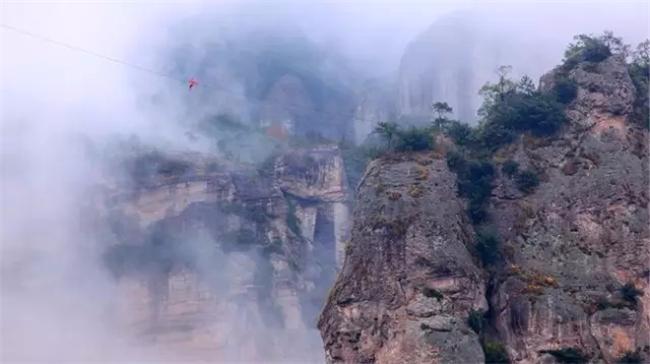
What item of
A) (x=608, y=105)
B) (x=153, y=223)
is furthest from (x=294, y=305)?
(x=608, y=105)

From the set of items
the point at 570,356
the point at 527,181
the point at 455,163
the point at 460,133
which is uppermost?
the point at 460,133

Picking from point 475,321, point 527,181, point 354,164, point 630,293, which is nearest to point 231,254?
point 354,164

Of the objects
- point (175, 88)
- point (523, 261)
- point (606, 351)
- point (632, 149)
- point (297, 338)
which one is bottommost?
point (297, 338)

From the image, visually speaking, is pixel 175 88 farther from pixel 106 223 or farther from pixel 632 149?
pixel 632 149

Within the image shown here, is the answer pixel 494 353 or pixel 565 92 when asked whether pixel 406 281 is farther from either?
pixel 565 92

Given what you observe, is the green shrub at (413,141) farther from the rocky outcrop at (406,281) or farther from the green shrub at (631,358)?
the green shrub at (631,358)

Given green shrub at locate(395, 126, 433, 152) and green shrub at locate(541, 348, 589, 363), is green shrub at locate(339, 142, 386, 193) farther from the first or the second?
green shrub at locate(541, 348, 589, 363)

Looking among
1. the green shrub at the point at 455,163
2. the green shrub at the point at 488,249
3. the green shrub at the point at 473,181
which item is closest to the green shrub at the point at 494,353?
the green shrub at the point at 488,249
